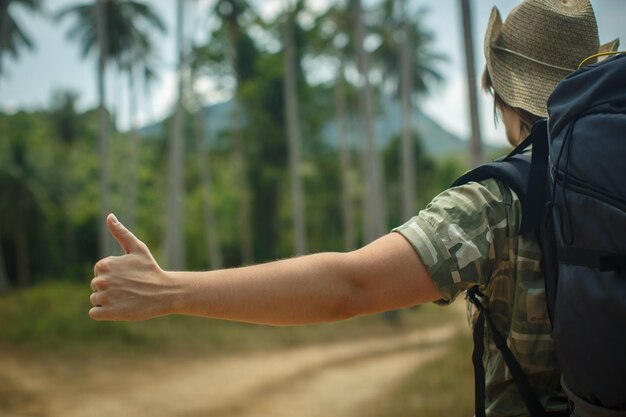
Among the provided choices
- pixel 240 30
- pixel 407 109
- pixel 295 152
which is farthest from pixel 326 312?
pixel 240 30

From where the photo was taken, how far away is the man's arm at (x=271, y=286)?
1279 millimetres

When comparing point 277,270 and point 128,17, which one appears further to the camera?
point 128,17

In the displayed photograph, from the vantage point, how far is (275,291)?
1305 mm

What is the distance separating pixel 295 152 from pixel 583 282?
2442cm

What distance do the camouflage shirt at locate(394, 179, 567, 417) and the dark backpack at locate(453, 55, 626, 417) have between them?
0.06 meters

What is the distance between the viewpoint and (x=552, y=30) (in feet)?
5.16

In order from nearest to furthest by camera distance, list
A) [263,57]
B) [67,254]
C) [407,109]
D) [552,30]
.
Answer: [552,30] < [407,109] < [263,57] < [67,254]

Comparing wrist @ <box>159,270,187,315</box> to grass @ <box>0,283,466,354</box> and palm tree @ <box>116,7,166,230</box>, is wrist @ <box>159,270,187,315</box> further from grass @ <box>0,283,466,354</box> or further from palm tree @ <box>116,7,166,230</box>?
palm tree @ <box>116,7,166,230</box>

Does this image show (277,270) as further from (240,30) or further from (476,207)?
(240,30)

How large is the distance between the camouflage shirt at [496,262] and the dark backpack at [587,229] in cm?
6

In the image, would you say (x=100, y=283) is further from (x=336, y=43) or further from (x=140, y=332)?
(x=336, y=43)

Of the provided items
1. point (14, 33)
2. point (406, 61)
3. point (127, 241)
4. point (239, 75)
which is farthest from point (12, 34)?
point (127, 241)

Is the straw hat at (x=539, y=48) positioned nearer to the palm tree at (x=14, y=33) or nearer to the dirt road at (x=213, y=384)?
the dirt road at (x=213, y=384)

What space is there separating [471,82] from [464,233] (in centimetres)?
614
